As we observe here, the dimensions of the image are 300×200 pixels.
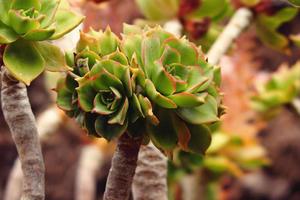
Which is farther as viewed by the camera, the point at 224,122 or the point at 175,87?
the point at 224,122

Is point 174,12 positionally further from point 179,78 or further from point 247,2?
point 179,78

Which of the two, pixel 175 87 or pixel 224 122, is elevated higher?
pixel 175 87

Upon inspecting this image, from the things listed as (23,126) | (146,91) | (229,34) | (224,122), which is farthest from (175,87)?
(224,122)

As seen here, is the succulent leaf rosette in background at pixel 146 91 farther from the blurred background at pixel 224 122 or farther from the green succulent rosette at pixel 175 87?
the blurred background at pixel 224 122

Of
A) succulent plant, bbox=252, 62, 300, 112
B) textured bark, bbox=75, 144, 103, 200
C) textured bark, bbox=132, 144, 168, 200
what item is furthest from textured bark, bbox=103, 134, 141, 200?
textured bark, bbox=75, 144, 103, 200

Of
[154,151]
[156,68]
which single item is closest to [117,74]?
[156,68]

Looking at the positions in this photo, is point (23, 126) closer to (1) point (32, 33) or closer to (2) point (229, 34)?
(1) point (32, 33)

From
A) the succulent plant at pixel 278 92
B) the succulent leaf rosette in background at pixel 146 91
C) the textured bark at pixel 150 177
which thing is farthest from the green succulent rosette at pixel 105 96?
the succulent plant at pixel 278 92
